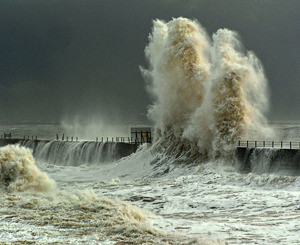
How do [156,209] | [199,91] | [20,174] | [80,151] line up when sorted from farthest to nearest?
[80,151] < [199,91] < [20,174] < [156,209]

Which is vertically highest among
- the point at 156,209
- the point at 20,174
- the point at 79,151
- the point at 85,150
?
the point at 85,150

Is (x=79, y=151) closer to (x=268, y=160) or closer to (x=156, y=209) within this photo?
(x=268, y=160)

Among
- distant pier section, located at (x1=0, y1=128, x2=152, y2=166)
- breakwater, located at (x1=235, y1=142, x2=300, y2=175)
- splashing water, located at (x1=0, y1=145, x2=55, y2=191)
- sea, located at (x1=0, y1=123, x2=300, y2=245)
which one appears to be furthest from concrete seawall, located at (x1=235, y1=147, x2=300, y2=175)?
distant pier section, located at (x1=0, y1=128, x2=152, y2=166)

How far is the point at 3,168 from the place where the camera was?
826 inches

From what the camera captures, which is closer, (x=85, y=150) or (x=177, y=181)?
(x=177, y=181)

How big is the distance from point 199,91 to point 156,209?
16.3 m

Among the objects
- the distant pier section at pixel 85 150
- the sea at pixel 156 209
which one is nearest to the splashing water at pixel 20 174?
the sea at pixel 156 209

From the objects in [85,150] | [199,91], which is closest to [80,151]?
[85,150]

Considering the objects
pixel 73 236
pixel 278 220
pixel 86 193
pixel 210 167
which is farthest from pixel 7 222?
pixel 210 167

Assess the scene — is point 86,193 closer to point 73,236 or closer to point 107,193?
point 107,193

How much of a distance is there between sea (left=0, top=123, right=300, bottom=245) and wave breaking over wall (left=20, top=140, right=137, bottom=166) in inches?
507

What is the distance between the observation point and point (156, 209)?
594 inches

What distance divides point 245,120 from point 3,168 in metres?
13.1

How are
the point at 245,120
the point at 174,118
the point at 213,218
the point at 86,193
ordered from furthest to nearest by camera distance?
the point at 174,118 → the point at 245,120 → the point at 86,193 → the point at 213,218
